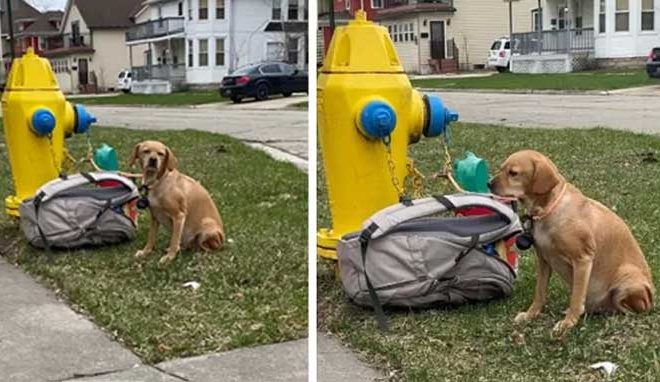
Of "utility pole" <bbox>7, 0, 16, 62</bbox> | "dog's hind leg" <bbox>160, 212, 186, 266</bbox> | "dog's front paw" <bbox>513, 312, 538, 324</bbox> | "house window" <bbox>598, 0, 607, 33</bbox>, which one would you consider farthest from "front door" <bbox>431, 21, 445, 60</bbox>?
"dog's front paw" <bbox>513, 312, 538, 324</bbox>

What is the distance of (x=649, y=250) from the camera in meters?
4.28

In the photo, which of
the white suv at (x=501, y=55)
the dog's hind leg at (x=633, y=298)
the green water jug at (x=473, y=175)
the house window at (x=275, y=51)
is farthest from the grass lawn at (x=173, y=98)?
the white suv at (x=501, y=55)

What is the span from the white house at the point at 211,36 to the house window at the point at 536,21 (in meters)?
26.6

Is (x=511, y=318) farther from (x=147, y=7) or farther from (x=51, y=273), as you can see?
(x=51, y=273)

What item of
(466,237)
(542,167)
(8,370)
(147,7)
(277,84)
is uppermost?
(147,7)

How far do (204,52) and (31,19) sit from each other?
3.82 feet

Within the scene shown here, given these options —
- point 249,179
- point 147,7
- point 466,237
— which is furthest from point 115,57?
point 466,237

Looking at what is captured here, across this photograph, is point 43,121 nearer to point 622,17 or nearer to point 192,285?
point 192,285

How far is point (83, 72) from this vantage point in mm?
4941

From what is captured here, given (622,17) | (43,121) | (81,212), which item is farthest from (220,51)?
(622,17)

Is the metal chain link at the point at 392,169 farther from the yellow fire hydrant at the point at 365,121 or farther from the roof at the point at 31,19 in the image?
the roof at the point at 31,19

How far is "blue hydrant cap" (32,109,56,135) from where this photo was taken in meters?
5.25

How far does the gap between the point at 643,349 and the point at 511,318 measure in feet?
1.73

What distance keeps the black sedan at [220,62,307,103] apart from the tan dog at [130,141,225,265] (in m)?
0.76
